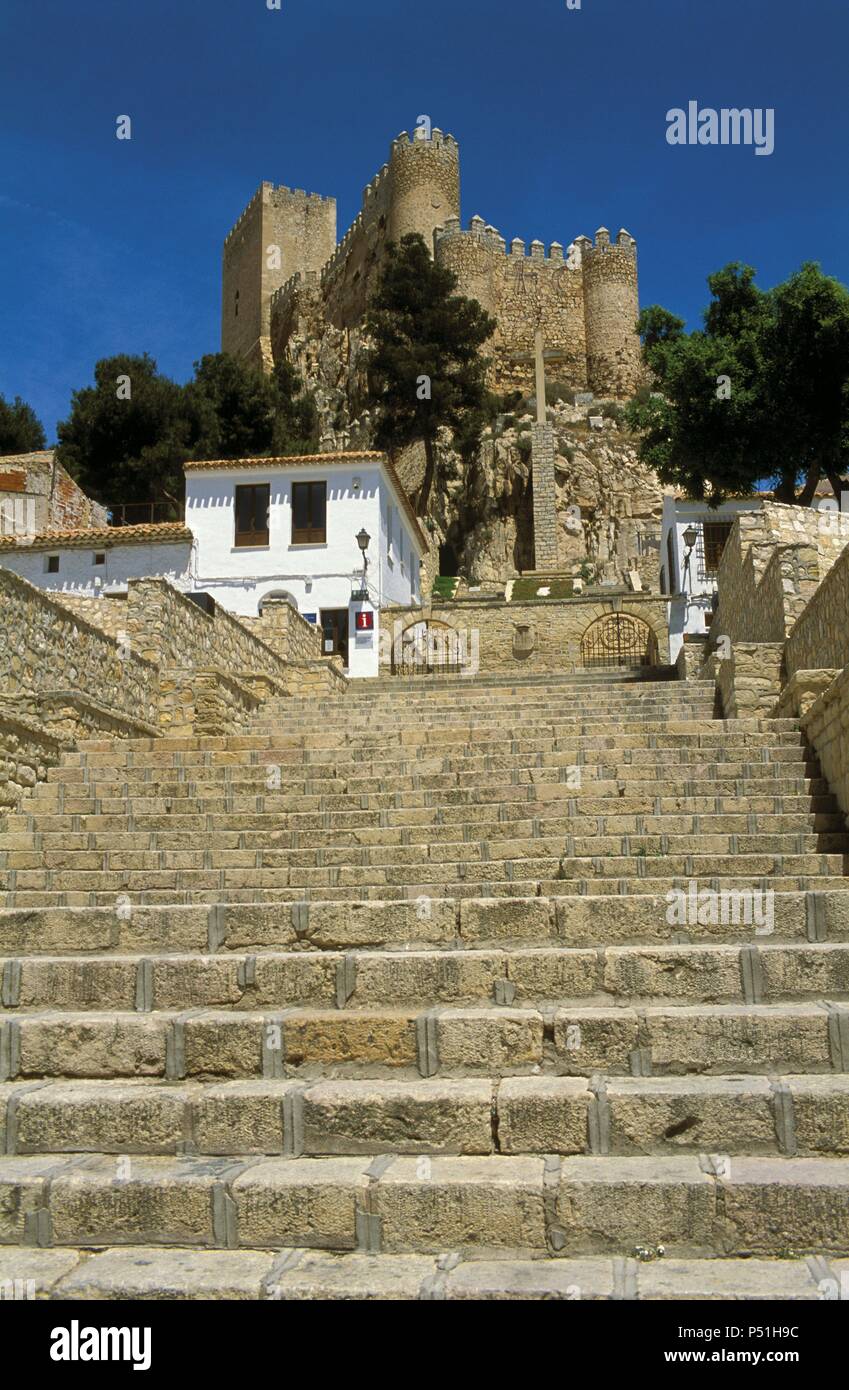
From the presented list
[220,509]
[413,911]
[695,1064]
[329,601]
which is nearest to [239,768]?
[413,911]

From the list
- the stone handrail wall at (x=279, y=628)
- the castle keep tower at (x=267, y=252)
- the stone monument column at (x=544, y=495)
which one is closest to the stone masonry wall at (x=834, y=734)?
the stone handrail wall at (x=279, y=628)

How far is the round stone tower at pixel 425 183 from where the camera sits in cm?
5266

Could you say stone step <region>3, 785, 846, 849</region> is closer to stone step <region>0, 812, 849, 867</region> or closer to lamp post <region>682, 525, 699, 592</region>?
stone step <region>0, 812, 849, 867</region>

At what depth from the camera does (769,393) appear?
23.2 m

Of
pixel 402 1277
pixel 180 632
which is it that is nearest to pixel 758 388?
pixel 180 632

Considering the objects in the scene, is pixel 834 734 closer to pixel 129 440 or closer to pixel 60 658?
pixel 60 658

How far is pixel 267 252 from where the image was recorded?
61.6 m

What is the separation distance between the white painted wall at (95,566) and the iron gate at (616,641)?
33.3 feet

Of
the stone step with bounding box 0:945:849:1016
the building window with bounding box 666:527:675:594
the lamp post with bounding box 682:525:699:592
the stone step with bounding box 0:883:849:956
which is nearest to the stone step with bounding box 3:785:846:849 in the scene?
the stone step with bounding box 0:883:849:956

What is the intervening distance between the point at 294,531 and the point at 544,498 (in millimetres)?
17299

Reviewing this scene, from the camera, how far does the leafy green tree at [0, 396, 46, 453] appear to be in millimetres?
36750

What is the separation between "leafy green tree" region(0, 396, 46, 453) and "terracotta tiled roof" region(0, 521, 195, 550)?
11.8 metres

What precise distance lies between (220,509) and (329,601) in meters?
3.67

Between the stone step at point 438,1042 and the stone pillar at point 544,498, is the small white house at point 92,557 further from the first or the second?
the stone step at point 438,1042
